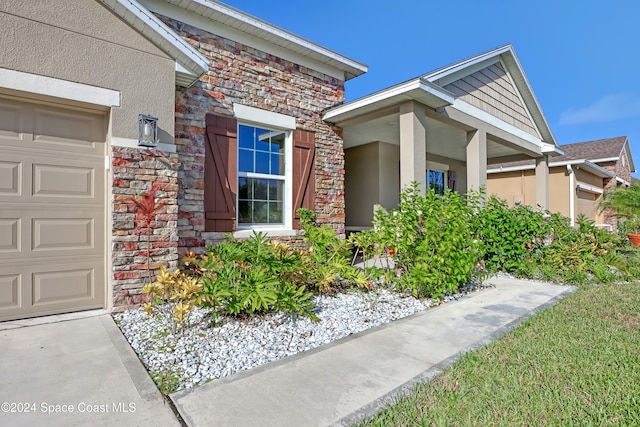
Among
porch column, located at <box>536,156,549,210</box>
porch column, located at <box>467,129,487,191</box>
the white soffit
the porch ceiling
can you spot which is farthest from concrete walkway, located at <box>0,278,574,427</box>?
porch column, located at <box>536,156,549,210</box>

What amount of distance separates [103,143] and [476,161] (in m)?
7.11

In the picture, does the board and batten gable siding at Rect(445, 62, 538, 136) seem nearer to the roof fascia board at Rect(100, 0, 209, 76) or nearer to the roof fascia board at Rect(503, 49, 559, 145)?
the roof fascia board at Rect(503, 49, 559, 145)

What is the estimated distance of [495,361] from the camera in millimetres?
2730

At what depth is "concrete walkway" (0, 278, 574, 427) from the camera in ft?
6.51

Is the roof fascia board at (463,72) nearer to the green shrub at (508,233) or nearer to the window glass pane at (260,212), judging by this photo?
the green shrub at (508,233)

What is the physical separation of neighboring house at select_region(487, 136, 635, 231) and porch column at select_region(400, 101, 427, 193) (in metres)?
8.89

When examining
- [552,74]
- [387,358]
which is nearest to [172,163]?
[387,358]

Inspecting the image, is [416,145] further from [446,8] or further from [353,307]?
[446,8]

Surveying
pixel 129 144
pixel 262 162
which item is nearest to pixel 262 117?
pixel 262 162

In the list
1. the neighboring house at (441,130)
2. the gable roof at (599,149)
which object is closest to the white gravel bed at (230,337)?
the neighboring house at (441,130)

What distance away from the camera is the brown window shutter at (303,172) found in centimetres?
637

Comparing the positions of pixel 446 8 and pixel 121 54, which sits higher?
pixel 446 8

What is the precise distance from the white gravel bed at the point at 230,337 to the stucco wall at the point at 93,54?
232 cm

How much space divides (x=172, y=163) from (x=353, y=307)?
2.95 meters
